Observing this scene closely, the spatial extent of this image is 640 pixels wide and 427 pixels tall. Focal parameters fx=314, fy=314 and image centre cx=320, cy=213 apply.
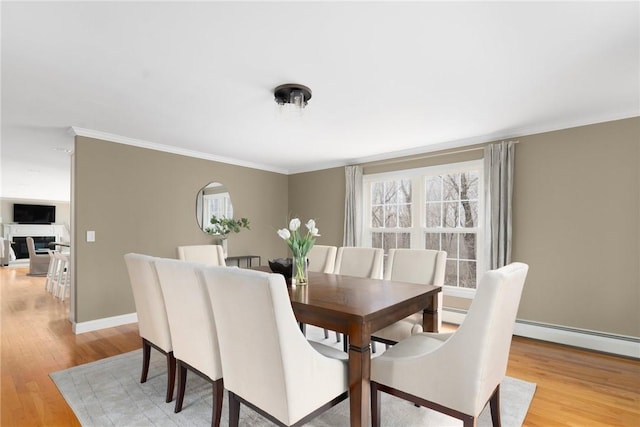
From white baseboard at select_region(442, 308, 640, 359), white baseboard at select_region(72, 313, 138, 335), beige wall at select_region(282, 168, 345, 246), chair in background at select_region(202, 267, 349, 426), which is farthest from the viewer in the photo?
beige wall at select_region(282, 168, 345, 246)

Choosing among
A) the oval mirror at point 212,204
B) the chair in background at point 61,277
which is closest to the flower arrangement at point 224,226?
the oval mirror at point 212,204

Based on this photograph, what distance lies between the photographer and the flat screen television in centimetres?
1005

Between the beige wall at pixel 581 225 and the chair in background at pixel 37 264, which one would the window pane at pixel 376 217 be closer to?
the beige wall at pixel 581 225

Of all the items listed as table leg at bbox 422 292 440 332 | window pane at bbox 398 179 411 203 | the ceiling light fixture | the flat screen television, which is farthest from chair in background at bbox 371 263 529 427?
the flat screen television

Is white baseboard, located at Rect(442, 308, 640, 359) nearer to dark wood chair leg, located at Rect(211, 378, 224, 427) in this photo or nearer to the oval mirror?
dark wood chair leg, located at Rect(211, 378, 224, 427)

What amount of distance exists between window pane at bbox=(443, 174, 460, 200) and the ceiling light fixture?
102 inches

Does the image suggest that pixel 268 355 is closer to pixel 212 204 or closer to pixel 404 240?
pixel 404 240

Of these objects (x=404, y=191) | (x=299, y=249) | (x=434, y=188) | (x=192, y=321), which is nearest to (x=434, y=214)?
(x=434, y=188)

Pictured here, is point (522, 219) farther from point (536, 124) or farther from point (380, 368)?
point (380, 368)

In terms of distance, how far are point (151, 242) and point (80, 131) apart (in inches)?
61.1

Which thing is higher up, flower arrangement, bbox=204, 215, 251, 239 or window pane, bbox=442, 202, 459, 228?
window pane, bbox=442, 202, 459, 228

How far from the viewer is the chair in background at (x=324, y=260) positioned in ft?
12.0

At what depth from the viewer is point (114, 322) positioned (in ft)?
12.8

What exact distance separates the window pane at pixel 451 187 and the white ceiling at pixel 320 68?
0.61 meters
